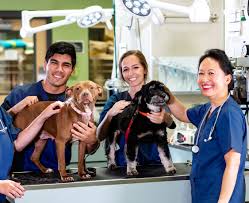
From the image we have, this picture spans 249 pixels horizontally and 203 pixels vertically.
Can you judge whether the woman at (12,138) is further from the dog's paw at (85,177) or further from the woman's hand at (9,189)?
the dog's paw at (85,177)

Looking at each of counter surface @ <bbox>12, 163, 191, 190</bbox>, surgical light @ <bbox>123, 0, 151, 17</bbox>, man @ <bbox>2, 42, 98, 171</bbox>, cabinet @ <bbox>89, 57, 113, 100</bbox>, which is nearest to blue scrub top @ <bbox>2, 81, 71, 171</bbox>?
man @ <bbox>2, 42, 98, 171</bbox>

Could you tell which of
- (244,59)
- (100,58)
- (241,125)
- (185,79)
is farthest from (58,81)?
(100,58)

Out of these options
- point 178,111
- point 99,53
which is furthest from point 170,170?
point 99,53

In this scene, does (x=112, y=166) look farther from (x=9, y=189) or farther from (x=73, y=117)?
(x=9, y=189)

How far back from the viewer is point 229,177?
1.47 meters

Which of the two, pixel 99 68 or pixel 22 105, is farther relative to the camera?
pixel 99 68

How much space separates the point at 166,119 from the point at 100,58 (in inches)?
133

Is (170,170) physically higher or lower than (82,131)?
lower

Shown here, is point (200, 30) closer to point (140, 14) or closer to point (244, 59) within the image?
point (244, 59)

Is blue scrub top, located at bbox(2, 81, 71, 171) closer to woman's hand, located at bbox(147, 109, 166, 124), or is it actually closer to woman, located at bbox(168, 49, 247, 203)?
woman's hand, located at bbox(147, 109, 166, 124)

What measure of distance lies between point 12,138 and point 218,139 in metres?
0.80

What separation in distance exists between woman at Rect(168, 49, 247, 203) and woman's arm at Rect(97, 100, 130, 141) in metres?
0.36

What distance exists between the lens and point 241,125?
155 centimetres

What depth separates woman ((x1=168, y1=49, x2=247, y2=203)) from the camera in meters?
1.51
